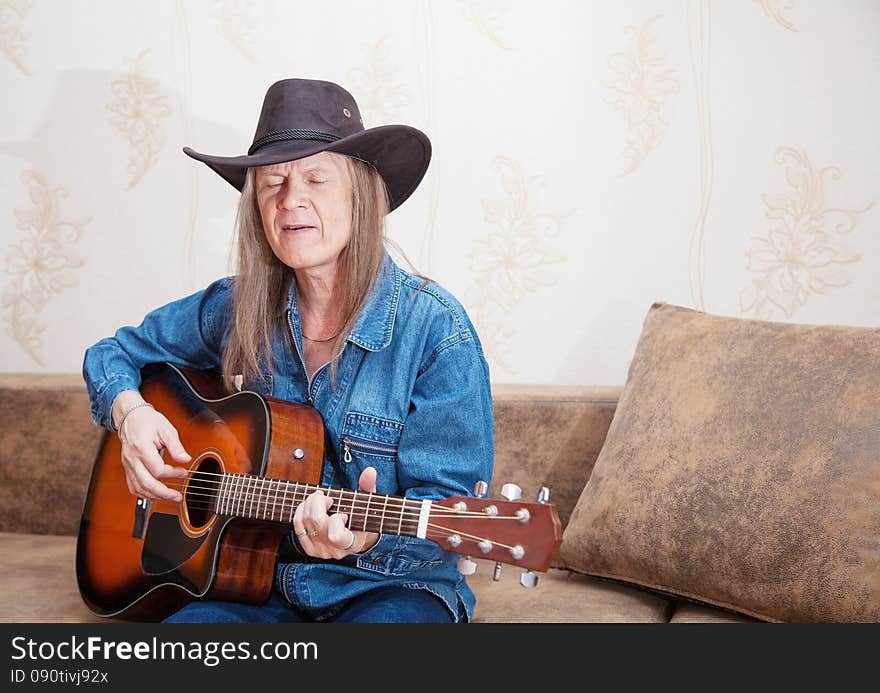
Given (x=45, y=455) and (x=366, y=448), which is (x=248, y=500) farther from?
(x=45, y=455)

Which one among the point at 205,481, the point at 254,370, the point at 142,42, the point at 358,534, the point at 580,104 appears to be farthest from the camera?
the point at 142,42

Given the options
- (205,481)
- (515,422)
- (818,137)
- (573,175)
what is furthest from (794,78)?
(205,481)

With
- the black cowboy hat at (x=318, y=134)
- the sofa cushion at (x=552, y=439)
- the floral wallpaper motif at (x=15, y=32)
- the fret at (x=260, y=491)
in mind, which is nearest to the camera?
the fret at (x=260, y=491)

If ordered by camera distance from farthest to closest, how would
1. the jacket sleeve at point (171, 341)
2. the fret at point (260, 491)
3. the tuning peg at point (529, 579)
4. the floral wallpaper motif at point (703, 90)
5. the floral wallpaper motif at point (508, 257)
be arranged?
the floral wallpaper motif at point (508, 257)
the floral wallpaper motif at point (703, 90)
the jacket sleeve at point (171, 341)
the fret at point (260, 491)
the tuning peg at point (529, 579)

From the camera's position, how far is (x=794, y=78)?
1973 mm

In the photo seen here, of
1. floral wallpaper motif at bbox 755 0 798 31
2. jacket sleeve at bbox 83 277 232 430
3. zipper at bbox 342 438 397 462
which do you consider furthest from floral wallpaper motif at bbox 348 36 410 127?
zipper at bbox 342 438 397 462

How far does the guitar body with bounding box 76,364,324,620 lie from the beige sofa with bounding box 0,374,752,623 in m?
0.10

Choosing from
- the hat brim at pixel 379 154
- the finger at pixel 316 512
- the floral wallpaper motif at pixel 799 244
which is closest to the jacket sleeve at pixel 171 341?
the hat brim at pixel 379 154

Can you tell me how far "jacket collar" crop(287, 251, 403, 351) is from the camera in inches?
60.5

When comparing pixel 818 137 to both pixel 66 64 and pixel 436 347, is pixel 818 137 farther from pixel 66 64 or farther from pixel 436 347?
pixel 66 64

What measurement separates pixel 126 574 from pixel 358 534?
52 cm

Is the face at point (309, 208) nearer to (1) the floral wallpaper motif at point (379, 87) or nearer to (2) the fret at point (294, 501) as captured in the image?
(2) the fret at point (294, 501)

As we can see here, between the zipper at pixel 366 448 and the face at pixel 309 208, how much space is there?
313 millimetres

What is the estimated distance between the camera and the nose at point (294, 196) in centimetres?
152
